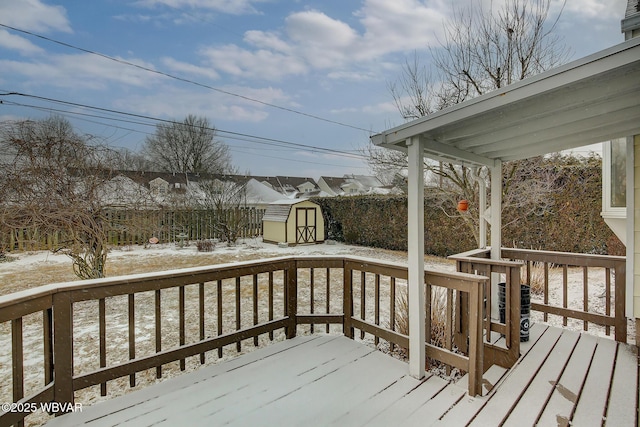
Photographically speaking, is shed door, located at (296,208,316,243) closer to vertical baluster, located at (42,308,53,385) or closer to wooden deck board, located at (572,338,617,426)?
wooden deck board, located at (572,338,617,426)

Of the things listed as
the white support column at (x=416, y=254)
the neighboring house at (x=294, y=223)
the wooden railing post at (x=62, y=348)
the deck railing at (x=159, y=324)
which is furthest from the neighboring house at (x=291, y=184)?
the wooden railing post at (x=62, y=348)

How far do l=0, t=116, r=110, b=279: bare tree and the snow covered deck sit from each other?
4.20 meters

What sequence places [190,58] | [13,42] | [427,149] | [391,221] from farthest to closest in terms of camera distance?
[190,58] → [391,221] → [13,42] → [427,149]

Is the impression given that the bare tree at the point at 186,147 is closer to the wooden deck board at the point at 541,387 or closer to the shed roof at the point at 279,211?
the shed roof at the point at 279,211

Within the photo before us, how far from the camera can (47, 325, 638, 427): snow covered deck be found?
1863 mm

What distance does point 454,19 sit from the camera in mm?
5801

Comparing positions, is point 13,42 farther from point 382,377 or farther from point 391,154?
point 382,377

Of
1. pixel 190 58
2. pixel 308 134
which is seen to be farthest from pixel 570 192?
pixel 308 134

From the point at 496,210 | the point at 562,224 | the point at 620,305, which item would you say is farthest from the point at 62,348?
the point at 562,224

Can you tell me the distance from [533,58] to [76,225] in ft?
26.6

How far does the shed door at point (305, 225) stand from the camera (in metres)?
11.2

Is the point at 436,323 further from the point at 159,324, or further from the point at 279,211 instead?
the point at 279,211

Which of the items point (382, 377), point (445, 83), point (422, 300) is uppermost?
point (445, 83)

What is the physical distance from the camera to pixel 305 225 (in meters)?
11.4
